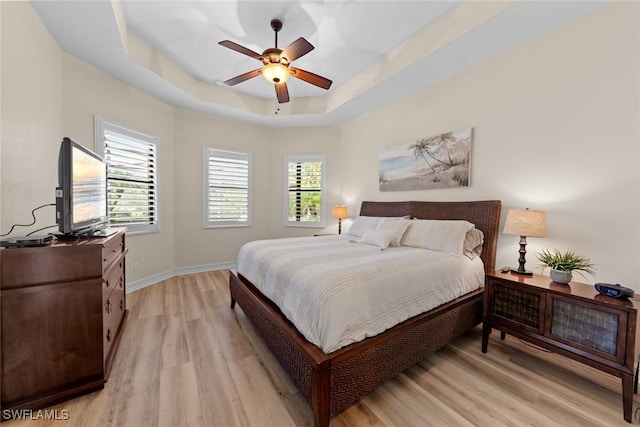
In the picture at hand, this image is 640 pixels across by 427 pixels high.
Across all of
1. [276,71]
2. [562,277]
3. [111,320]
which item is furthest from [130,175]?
[562,277]

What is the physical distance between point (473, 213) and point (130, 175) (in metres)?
4.61

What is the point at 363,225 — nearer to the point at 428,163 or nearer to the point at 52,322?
the point at 428,163

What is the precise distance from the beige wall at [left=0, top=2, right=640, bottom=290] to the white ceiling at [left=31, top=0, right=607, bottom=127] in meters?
0.21

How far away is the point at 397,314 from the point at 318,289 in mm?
631

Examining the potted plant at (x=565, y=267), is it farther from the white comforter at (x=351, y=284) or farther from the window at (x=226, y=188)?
the window at (x=226, y=188)

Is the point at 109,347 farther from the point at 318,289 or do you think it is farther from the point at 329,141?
the point at 329,141

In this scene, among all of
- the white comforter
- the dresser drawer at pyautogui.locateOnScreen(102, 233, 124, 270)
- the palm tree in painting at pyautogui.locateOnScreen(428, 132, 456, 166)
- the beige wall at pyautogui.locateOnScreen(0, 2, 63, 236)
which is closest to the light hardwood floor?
the white comforter

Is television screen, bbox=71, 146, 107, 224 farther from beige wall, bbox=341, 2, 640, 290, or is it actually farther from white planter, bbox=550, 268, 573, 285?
beige wall, bbox=341, 2, 640, 290

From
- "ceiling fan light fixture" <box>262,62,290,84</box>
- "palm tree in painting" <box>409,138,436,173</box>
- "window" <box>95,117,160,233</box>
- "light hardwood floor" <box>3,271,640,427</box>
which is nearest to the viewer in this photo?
"light hardwood floor" <box>3,271,640,427</box>

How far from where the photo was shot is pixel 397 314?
1706 millimetres

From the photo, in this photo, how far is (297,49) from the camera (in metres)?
2.25

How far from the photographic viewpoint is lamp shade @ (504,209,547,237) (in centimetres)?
208

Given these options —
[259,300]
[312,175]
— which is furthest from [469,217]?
[312,175]

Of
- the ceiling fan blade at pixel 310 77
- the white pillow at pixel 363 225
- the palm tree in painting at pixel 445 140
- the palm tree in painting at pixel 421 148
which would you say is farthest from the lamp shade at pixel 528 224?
the ceiling fan blade at pixel 310 77
